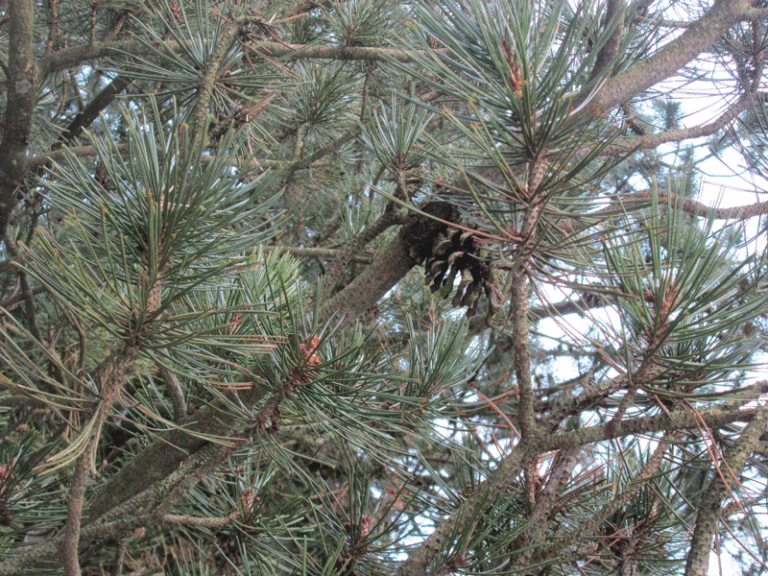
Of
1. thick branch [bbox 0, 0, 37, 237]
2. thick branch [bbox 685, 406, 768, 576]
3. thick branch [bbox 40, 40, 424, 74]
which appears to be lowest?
thick branch [bbox 685, 406, 768, 576]

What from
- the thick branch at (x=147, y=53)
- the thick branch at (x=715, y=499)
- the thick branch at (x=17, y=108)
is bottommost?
the thick branch at (x=715, y=499)

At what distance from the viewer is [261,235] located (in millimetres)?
469

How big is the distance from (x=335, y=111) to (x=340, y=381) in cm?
103

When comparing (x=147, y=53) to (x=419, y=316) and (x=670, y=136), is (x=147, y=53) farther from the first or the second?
(x=670, y=136)

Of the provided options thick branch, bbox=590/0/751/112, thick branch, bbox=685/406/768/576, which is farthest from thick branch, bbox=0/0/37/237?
thick branch, bbox=685/406/768/576

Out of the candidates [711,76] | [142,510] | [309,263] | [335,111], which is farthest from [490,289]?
[309,263]

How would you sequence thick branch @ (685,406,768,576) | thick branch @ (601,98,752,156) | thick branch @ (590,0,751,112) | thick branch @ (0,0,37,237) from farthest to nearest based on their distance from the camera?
thick branch @ (0,0,37,237)
thick branch @ (601,98,752,156)
thick branch @ (590,0,751,112)
thick branch @ (685,406,768,576)

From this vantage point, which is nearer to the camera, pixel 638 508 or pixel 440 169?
pixel 638 508

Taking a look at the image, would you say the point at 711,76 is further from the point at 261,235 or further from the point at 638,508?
the point at 261,235

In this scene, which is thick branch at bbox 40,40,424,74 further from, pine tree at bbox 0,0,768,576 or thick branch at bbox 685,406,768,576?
thick branch at bbox 685,406,768,576

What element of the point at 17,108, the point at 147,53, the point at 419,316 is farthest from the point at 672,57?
the point at 17,108

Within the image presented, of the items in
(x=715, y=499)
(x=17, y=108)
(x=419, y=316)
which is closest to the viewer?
(x=715, y=499)

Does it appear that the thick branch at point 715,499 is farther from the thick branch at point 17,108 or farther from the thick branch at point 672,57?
the thick branch at point 17,108

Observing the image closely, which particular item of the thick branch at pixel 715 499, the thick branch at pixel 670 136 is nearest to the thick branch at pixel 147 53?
the thick branch at pixel 670 136
